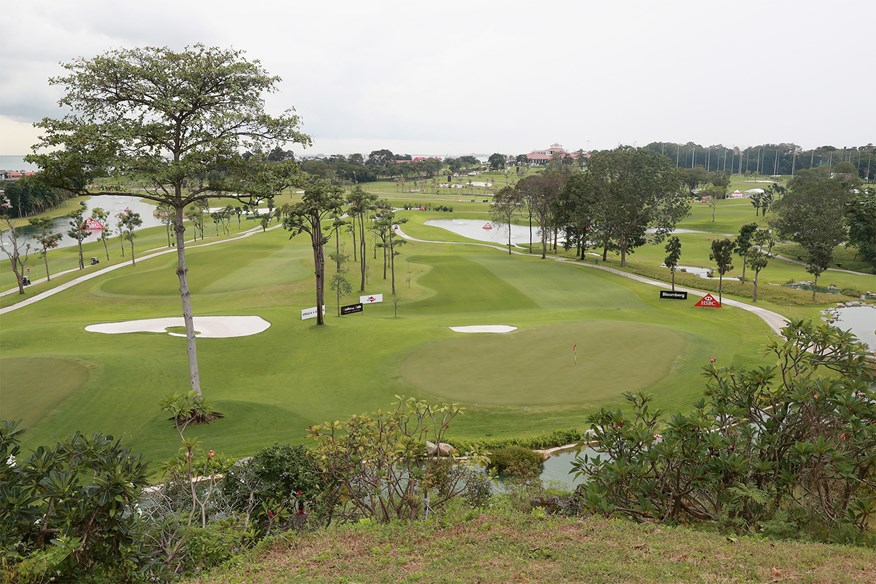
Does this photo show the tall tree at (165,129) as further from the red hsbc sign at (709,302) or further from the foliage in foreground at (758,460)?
the red hsbc sign at (709,302)

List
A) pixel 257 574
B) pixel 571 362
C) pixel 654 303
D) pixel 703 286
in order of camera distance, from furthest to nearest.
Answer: pixel 703 286, pixel 654 303, pixel 571 362, pixel 257 574

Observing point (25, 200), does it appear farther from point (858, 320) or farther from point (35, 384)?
point (858, 320)

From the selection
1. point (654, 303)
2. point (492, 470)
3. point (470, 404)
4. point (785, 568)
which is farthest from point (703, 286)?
point (785, 568)

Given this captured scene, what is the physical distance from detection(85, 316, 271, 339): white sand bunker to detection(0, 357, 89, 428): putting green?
8.67 meters

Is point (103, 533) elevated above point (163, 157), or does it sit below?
below

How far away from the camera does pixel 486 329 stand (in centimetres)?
3800

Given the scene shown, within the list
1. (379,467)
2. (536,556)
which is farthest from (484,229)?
(536,556)

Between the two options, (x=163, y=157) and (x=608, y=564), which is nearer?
(x=608, y=564)

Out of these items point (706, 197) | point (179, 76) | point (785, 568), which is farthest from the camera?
point (706, 197)

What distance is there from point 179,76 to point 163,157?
3.11 meters

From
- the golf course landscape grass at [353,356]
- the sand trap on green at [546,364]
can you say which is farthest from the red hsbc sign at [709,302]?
the sand trap on green at [546,364]

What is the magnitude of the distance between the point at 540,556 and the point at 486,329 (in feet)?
88.8

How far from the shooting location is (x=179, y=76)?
68.0 ft

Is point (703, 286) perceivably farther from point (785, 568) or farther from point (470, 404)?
point (785, 568)
